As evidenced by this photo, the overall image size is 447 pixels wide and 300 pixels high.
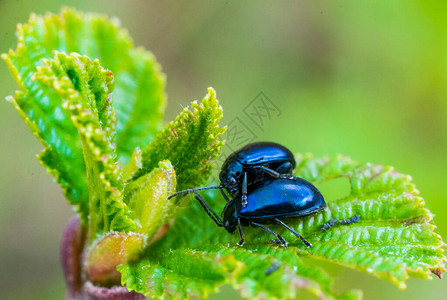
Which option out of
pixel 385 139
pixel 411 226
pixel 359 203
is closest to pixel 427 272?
pixel 411 226

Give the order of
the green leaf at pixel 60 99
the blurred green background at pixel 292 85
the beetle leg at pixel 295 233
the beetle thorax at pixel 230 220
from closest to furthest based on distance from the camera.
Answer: the beetle leg at pixel 295 233 < the green leaf at pixel 60 99 < the beetle thorax at pixel 230 220 < the blurred green background at pixel 292 85

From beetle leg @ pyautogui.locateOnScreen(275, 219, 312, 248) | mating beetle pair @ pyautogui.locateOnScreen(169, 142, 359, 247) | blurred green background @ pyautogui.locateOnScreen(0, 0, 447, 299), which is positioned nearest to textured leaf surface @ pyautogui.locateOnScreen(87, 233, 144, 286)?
mating beetle pair @ pyautogui.locateOnScreen(169, 142, 359, 247)

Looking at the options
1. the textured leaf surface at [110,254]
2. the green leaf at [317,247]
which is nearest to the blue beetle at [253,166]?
the green leaf at [317,247]

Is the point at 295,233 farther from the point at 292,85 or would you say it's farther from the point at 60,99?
the point at 292,85

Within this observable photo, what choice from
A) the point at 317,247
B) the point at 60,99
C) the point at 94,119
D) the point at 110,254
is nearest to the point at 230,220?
the point at 317,247

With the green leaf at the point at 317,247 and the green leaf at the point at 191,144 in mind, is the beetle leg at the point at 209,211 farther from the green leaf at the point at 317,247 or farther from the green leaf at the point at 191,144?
the green leaf at the point at 191,144

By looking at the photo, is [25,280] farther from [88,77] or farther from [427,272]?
[427,272]
